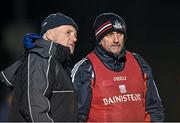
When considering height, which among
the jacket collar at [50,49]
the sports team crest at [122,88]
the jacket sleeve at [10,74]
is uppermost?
the jacket collar at [50,49]

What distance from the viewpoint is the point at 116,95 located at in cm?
420

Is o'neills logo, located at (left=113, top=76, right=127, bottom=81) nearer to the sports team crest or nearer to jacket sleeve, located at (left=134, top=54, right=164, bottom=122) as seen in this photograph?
the sports team crest

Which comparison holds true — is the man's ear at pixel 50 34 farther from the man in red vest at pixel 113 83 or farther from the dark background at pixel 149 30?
the dark background at pixel 149 30

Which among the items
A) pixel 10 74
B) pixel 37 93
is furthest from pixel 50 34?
pixel 37 93

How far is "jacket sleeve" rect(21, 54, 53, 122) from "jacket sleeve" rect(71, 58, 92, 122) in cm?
55

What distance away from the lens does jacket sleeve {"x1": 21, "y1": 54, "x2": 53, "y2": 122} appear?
3531mm

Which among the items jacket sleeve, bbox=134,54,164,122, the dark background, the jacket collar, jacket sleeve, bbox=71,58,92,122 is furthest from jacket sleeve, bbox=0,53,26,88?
the dark background

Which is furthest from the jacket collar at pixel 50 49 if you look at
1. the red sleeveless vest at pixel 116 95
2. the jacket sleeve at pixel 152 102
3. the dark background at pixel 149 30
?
the dark background at pixel 149 30

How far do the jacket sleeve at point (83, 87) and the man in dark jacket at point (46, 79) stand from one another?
268 mm

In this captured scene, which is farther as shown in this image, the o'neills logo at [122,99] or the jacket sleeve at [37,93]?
the o'neills logo at [122,99]

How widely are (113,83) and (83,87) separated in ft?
0.89

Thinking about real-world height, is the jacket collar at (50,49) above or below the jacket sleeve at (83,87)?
above

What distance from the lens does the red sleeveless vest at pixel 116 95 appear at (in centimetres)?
418

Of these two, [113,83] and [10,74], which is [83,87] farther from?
[10,74]
